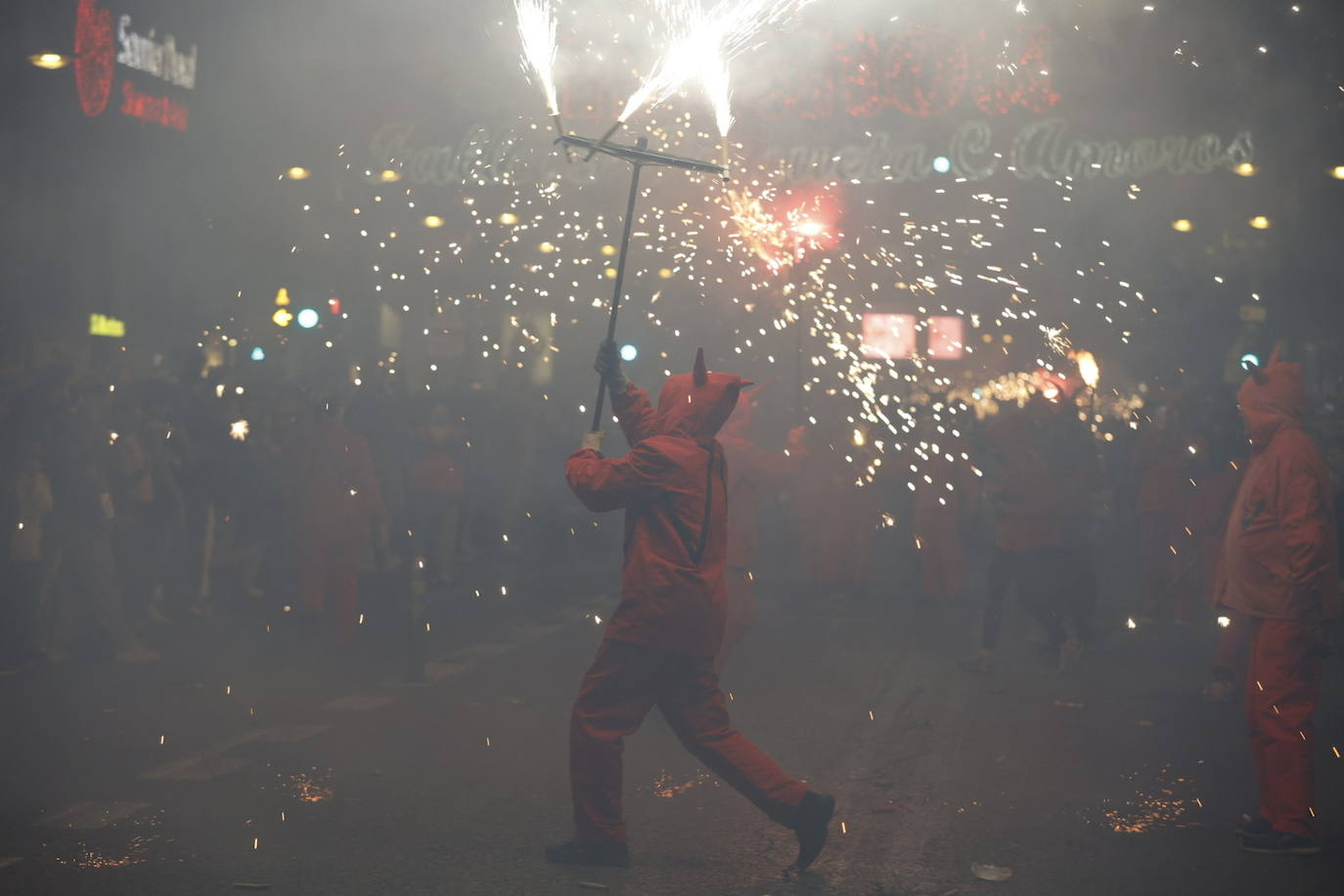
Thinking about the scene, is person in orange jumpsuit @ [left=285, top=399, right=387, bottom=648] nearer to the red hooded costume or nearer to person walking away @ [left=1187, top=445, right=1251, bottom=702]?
the red hooded costume

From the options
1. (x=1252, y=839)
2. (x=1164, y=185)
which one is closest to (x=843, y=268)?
(x=1252, y=839)

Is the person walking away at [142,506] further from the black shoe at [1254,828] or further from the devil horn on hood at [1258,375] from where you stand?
the black shoe at [1254,828]

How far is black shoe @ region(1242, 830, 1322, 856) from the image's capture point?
461 centimetres

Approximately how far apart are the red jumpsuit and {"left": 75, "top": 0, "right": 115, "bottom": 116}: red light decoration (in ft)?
45.9

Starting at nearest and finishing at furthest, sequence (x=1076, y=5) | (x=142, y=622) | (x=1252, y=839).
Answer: (x=1252, y=839)
(x=142, y=622)
(x=1076, y=5)

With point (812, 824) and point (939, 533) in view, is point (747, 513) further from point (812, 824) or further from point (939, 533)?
point (939, 533)

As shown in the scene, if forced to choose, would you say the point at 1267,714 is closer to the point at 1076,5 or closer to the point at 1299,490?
the point at 1299,490

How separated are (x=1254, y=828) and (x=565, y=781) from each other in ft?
8.15

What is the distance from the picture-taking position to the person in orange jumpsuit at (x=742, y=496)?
6883 mm

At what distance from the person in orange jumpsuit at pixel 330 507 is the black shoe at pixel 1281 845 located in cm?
551

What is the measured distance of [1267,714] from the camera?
185 inches

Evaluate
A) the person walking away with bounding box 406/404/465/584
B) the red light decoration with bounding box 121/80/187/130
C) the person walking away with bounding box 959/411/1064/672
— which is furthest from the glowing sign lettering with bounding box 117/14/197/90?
the person walking away with bounding box 959/411/1064/672

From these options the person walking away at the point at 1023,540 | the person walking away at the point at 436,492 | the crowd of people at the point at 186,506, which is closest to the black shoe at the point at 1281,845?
the person walking away at the point at 1023,540

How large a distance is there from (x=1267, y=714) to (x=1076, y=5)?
26.5ft
